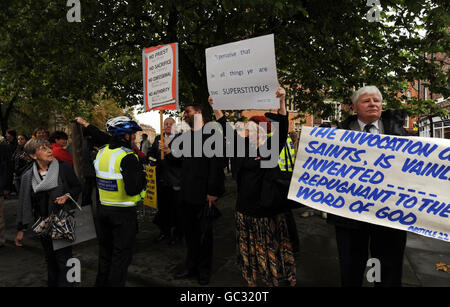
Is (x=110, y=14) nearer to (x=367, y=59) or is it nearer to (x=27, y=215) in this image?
(x=27, y=215)

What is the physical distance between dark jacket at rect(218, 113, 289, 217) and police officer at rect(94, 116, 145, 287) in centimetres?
104

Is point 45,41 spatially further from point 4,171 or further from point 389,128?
point 389,128

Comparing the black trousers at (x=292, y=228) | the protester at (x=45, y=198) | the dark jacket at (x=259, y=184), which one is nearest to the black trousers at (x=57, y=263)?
the protester at (x=45, y=198)

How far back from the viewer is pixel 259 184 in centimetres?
336

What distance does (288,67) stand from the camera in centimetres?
1024

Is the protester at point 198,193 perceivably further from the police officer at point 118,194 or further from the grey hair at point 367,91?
the grey hair at point 367,91

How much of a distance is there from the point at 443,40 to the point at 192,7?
4638 mm

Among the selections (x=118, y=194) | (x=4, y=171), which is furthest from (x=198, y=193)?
(x=4, y=171)

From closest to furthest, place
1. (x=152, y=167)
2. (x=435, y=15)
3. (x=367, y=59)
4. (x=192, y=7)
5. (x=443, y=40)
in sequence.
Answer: (x=435, y=15) → (x=152, y=167) → (x=443, y=40) → (x=192, y=7) → (x=367, y=59)

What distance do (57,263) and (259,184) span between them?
A: 2.23 metres

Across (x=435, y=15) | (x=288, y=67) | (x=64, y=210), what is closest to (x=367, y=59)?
(x=288, y=67)

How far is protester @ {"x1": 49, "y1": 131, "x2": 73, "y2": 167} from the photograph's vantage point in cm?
513

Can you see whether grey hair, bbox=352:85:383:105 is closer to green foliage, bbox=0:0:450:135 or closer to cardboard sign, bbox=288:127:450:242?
cardboard sign, bbox=288:127:450:242

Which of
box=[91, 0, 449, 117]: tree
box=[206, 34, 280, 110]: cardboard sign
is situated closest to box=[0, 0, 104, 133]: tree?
box=[91, 0, 449, 117]: tree
